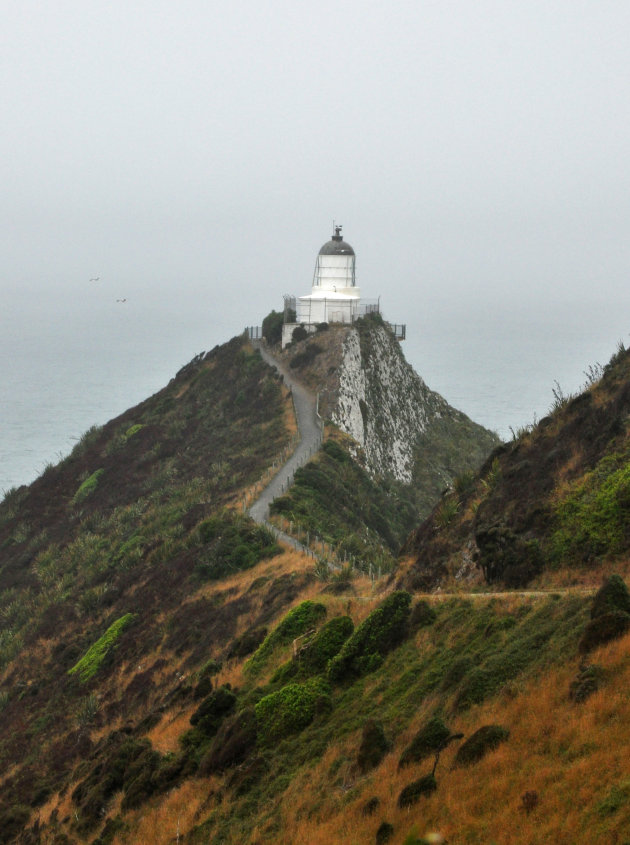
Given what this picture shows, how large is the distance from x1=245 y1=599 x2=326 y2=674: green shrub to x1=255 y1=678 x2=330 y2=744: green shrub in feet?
Result: 11.8

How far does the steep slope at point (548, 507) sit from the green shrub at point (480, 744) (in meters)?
5.79

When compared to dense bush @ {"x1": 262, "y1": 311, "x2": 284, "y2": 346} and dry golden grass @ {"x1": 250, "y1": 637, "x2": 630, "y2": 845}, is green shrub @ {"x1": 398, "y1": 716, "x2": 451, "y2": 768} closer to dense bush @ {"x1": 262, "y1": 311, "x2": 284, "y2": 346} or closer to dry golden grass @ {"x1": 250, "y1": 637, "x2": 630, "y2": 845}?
dry golden grass @ {"x1": 250, "y1": 637, "x2": 630, "y2": 845}

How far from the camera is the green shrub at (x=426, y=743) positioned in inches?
489

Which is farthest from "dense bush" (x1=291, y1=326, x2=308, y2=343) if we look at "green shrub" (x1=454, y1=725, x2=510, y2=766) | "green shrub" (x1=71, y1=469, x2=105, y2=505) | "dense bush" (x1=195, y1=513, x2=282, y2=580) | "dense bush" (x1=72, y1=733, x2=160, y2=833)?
"green shrub" (x1=454, y1=725, x2=510, y2=766)

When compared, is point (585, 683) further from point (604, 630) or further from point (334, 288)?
point (334, 288)

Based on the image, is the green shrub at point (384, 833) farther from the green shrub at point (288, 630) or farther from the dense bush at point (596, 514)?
the green shrub at point (288, 630)

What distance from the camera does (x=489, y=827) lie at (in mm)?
10109

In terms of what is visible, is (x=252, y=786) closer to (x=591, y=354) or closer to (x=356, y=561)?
(x=356, y=561)

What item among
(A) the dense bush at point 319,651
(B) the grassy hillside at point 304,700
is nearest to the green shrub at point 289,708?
(B) the grassy hillside at point 304,700

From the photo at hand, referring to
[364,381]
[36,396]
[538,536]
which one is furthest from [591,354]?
[538,536]

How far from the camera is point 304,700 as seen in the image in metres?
17.0

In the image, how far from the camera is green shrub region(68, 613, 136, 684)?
3035 cm

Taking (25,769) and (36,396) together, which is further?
(36,396)

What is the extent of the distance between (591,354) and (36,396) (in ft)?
327
